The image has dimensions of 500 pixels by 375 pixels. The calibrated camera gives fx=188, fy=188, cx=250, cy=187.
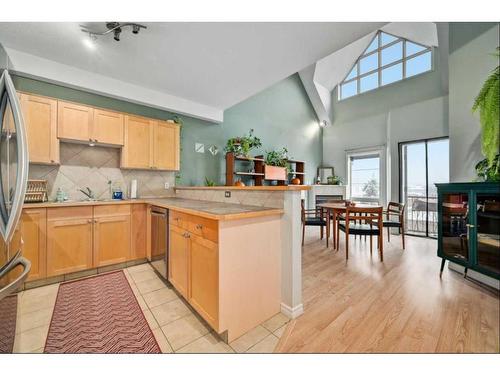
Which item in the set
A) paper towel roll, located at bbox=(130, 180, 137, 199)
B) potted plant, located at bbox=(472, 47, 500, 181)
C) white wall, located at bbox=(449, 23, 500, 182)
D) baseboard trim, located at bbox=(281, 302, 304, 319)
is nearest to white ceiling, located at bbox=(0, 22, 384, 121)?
white wall, located at bbox=(449, 23, 500, 182)

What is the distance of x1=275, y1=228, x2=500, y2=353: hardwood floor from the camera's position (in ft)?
2.26

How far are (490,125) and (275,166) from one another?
353cm

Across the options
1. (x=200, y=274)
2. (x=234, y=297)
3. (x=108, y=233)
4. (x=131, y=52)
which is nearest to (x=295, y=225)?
(x=234, y=297)

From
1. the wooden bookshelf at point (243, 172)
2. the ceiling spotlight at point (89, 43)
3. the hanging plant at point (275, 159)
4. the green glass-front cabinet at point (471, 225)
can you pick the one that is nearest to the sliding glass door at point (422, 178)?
the green glass-front cabinet at point (471, 225)

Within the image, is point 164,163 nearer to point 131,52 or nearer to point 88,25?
point 131,52

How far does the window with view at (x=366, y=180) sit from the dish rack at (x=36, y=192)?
268cm

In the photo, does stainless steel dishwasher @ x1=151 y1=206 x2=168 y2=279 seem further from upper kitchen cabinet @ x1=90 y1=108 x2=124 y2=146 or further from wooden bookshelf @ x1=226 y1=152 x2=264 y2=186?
wooden bookshelf @ x1=226 y1=152 x2=264 y2=186

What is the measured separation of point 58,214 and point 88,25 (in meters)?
1.64

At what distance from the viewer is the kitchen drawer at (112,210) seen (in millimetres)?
1980

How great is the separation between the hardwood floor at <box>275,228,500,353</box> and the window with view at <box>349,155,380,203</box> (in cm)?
30

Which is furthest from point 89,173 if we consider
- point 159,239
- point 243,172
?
point 243,172

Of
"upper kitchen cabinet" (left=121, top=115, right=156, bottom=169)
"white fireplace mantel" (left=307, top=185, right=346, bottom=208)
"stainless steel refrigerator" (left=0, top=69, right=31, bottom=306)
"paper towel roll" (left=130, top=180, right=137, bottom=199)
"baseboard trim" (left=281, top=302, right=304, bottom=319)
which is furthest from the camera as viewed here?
"white fireplace mantel" (left=307, top=185, right=346, bottom=208)

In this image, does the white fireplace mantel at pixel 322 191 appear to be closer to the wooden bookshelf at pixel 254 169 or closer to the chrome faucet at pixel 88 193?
the wooden bookshelf at pixel 254 169
